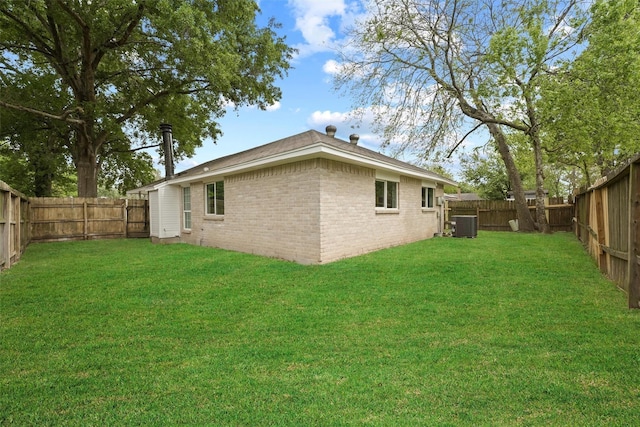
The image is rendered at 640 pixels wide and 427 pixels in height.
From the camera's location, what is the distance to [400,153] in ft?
54.2

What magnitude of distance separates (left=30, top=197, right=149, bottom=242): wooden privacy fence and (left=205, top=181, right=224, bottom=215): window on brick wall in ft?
21.4

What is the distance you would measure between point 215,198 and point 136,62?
12372mm

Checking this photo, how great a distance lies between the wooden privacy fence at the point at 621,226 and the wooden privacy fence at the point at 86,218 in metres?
17.6

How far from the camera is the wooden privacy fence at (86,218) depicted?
13.9m

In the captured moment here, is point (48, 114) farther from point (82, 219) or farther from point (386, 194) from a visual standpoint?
point (386, 194)

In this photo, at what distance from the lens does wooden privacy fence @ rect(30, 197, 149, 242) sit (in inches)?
547

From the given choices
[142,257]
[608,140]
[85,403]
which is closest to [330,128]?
[142,257]

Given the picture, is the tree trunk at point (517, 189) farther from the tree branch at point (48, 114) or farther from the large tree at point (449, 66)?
the tree branch at point (48, 114)

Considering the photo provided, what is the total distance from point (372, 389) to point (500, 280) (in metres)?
4.48

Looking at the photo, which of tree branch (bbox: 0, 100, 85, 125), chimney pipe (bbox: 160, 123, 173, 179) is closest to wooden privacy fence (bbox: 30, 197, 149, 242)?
chimney pipe (bbox: 160, 123, 173, 179)

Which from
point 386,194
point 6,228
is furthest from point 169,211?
point 386,194

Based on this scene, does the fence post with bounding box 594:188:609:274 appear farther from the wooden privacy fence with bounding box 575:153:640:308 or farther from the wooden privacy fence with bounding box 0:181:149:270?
the wooden privacy fence with bounding box 0:181:149:270

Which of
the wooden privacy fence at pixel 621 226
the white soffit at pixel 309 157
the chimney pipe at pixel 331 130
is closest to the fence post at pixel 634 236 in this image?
the wooden privacy fence at pixel 621 226

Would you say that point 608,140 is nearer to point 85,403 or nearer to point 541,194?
point 541,194
